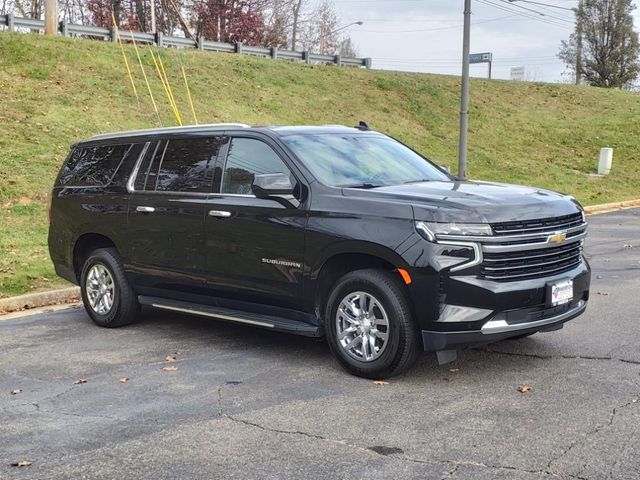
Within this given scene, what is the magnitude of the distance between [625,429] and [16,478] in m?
3.36

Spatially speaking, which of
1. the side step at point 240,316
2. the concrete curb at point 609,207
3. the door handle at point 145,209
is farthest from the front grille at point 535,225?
the concrete curb at point 609,207

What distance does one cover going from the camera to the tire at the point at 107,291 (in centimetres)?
787

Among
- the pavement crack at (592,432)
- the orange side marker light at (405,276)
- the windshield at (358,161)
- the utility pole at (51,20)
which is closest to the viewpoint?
the pavement crack at (592,432)

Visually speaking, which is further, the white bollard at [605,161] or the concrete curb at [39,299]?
the white bollard at [605,161]

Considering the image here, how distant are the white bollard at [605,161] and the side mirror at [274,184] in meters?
22.3

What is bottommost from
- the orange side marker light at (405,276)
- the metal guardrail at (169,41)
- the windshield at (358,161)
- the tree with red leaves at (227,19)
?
the orange side marker light at (405,276)

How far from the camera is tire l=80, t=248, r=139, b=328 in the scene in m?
7.87

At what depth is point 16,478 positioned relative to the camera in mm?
4223

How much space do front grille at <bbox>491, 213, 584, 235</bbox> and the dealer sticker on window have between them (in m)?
0.40

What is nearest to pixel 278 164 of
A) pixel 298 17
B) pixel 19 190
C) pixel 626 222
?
pixel 19 190

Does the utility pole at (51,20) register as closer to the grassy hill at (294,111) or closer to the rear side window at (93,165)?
the grassy hill at (294,111)

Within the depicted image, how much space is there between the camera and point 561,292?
584 cm

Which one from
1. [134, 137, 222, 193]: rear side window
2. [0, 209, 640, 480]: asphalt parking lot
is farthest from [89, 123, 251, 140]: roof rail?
[0, 209, 640, 480]: asphalt parking lot

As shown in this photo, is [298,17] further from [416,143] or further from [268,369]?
[268,369]
